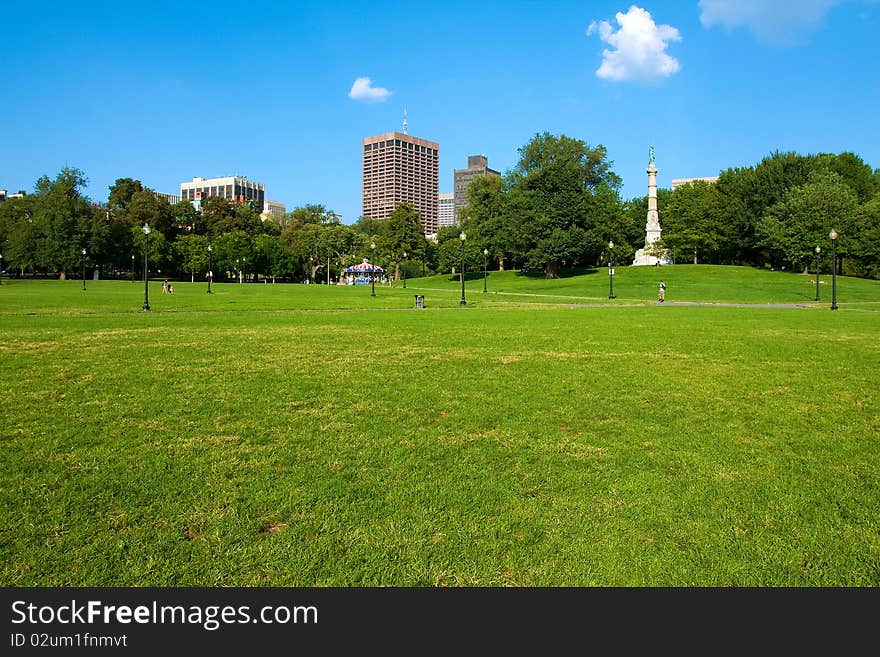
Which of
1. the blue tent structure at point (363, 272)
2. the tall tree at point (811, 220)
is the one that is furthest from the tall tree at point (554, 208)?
the blue tent structure at point (363, 272)

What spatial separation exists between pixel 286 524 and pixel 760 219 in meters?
85.3

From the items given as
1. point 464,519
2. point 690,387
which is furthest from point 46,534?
point 690,387

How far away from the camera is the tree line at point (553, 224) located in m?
68.1

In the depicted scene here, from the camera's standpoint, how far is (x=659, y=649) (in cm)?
290

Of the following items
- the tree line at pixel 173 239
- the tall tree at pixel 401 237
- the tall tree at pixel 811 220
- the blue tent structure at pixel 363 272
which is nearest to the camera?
the tall tree at pixel 811 220

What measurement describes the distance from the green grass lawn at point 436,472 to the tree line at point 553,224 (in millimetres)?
51680

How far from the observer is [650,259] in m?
78.1

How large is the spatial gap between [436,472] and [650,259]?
7937 centimetres

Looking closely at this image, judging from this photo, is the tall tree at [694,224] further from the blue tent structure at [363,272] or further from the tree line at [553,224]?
the blue tent structure at [363,272]

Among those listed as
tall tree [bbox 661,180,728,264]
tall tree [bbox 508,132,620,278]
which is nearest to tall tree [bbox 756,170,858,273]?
tall tree [bbox 661,180,728,264]

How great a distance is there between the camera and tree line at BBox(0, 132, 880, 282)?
223ft

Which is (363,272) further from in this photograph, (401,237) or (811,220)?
(811,220)

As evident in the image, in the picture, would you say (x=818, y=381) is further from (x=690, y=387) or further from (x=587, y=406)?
(x=587, y=406)

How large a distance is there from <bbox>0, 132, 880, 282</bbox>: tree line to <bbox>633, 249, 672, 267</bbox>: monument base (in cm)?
147
